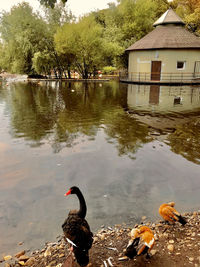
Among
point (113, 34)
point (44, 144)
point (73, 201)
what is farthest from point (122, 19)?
point (73, 201)

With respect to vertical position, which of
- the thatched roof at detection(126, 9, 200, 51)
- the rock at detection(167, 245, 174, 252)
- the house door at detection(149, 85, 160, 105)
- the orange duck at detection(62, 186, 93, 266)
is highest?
the thatched roof at detection(126, 9, 200, 51)

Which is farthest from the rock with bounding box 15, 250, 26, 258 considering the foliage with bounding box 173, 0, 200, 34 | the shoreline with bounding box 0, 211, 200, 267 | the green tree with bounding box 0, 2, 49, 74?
the foliage with bounding box 173, 0, 200, 34

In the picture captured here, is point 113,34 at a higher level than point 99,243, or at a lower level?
higher

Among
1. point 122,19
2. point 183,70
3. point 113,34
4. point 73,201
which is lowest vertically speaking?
point 73,201

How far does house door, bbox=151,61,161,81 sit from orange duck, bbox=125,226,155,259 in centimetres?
3359

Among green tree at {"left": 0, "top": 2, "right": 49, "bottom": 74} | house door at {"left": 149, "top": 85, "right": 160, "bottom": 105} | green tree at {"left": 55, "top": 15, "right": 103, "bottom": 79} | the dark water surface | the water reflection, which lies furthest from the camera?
green tree at {"left": 0, "top": 2, "right": 49, "bottom": 74}

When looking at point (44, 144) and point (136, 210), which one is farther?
point (44, 144)

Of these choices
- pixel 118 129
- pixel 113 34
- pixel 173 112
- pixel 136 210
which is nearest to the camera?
pixel 136 210

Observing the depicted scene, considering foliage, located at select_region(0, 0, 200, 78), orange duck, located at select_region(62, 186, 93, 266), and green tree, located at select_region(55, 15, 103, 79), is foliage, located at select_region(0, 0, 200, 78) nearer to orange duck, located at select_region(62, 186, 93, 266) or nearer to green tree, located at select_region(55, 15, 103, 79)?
green tree, located at select_region(55, 15, 103, 79)

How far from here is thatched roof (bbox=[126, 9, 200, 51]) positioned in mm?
31969

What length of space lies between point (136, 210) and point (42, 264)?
8.51 ft

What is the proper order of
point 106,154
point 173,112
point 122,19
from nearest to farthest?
1. point 106,154
2. point 173,112
3. point 122,19

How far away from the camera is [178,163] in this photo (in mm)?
7898

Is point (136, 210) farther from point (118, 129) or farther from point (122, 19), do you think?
point (122, 19)
